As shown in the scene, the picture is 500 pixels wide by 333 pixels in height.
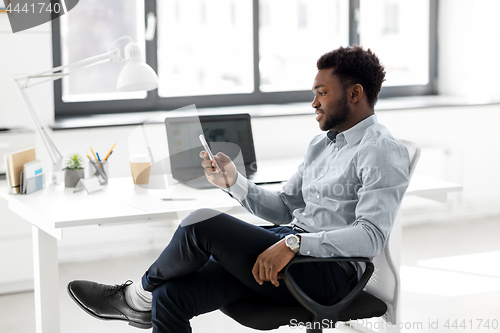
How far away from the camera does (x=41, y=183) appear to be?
92.4 inches

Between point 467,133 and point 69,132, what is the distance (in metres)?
2.70

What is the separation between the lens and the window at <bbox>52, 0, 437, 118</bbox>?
12.2 ft

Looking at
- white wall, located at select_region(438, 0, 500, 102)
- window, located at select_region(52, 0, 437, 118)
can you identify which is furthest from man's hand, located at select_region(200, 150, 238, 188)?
white wall, located at select_region(438, 0, 500, 102)

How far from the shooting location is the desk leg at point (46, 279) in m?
2.18

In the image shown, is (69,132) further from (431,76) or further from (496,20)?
(496,20)

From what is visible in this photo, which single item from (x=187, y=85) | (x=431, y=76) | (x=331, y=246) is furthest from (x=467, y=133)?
(x=331, y=246)

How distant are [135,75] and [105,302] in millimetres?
910

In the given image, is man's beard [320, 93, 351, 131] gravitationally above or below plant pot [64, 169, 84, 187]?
above

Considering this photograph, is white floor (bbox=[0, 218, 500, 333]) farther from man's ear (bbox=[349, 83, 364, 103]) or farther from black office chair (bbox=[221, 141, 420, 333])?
man's ear (bbox=[349, 83, 364, 103])

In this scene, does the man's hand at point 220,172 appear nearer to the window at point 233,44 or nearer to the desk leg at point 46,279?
the desk leg at point 46,279

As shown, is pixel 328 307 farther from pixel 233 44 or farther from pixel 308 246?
pixel 233 44

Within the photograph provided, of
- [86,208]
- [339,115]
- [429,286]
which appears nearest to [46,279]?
[86,208]

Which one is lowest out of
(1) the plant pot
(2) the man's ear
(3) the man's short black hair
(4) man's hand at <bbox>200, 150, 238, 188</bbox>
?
(1) the plant pot

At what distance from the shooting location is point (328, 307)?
158 cm
